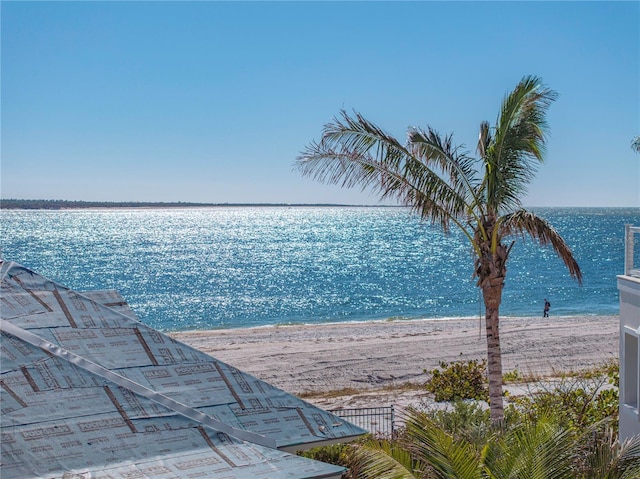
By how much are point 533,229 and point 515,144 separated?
65.8 inches

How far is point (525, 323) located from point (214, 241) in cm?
11055

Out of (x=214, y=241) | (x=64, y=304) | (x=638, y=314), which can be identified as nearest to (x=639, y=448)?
(x=638, y=314)

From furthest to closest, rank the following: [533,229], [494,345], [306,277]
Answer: [306,277]
[494,345]
[533,229]

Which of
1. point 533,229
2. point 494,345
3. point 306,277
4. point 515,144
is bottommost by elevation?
point 306,277

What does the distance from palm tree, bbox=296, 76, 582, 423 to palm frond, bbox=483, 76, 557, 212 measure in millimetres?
18

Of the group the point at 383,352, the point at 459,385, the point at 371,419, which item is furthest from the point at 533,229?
the point at 383,352

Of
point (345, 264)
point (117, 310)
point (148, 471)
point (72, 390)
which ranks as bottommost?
point (345, 264)

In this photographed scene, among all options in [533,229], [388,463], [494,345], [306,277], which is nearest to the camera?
[388,463]

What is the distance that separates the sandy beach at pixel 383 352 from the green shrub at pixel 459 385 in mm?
791

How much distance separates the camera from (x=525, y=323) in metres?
41.7

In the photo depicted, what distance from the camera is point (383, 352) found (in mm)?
29812

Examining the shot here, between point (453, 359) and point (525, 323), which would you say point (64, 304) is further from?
point (525, 323)

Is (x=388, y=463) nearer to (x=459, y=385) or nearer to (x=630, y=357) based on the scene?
(x=630, y=357)

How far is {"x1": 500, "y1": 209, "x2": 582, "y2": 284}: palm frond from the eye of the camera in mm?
10992
